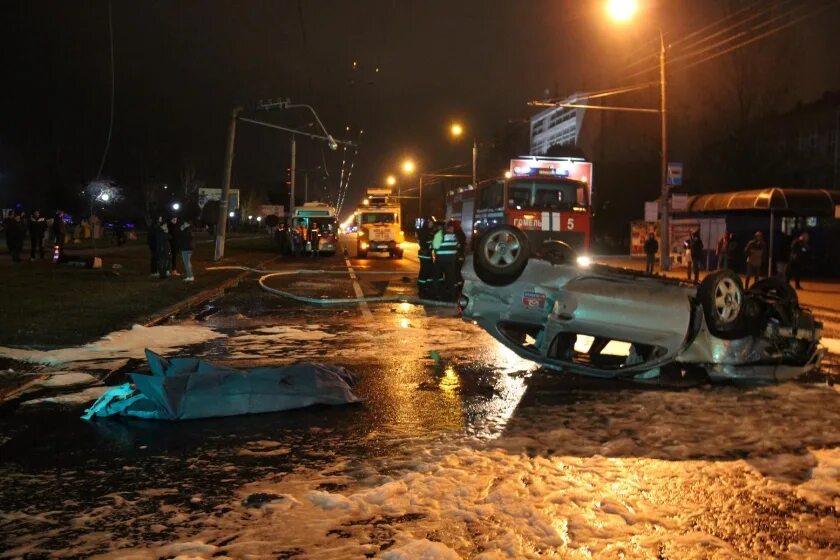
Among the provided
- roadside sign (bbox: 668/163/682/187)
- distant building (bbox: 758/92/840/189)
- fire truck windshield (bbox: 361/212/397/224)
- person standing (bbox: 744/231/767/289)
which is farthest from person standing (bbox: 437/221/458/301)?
distant building (bbox: 758/92/840/189)

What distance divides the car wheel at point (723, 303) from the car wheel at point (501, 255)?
175 centimetres

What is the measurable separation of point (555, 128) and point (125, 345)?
286 feet

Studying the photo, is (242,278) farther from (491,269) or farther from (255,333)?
(491,269)

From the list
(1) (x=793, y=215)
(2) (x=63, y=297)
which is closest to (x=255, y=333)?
(2) (x=63, y=297)

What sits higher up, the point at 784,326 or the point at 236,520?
the point at 784,326

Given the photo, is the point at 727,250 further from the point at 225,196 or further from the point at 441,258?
the point at 225,196

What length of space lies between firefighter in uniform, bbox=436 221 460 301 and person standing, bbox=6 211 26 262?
15.7 metres

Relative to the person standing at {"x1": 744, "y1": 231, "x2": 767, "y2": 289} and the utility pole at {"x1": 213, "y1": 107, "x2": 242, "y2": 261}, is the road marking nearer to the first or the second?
the utility pole at {"x1": 213, "y1": 107, "x2": 242, "y2": 261}

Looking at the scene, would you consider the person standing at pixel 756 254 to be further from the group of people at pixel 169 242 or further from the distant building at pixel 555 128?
the distant building at pixel 555 128

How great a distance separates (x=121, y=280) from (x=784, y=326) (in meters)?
16.3

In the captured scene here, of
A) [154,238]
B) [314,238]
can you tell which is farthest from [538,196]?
[314,238]

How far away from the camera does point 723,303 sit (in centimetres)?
745

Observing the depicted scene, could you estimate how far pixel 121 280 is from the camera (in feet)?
64.6

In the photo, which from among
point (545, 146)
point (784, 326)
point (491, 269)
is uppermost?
point (545, 146)
